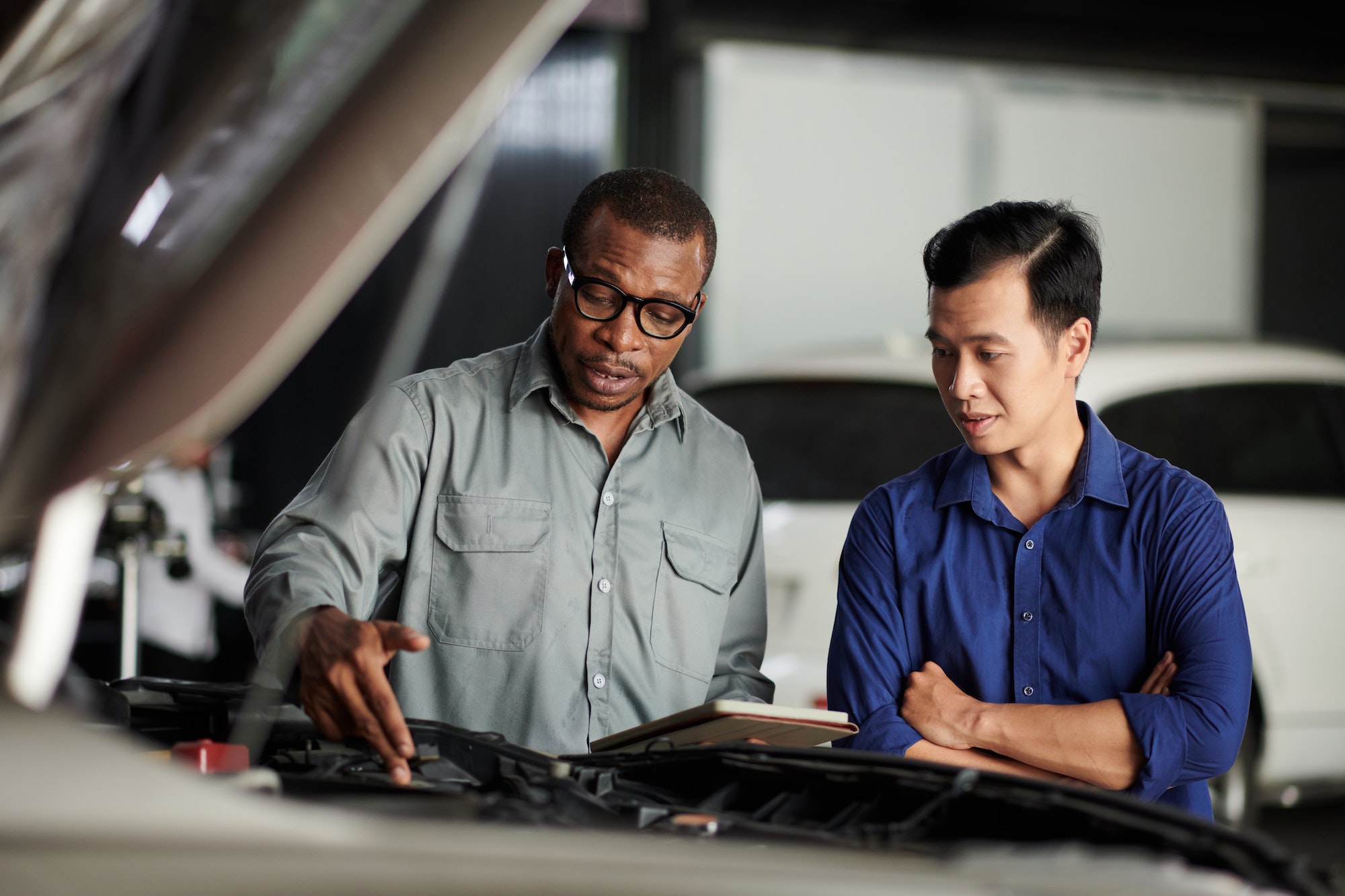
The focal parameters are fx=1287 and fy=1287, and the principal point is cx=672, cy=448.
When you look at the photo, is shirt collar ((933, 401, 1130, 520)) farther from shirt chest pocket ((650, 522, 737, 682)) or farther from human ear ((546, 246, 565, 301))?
human ear ((546, 246, 565, 301))

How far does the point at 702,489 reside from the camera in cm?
249

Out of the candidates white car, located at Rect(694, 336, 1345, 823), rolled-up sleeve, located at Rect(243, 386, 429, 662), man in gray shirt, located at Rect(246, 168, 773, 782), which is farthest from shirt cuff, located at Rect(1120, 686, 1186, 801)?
white car, located at Rect(694, 336, 1345, 823)

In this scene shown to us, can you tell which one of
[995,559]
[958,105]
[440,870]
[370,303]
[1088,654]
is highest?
[958,105]

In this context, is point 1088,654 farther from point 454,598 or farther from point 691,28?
point 691,28

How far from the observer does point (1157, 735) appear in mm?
1846

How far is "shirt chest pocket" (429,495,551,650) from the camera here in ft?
7.45

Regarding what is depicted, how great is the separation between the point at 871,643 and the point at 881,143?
6585 millimetres

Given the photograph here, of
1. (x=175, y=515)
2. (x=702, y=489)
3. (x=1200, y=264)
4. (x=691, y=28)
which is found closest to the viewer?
(x=702, y=489)

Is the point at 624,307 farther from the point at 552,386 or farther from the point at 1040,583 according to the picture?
the point at 1040,583

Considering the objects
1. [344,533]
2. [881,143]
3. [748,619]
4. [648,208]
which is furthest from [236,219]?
[881,143]

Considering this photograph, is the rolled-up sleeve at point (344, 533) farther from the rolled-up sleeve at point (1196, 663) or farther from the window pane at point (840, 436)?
the window pane at point (840, 436)

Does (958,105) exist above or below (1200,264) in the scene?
above

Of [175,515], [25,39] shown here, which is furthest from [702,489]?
[175,515]

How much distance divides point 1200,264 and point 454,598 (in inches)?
305
